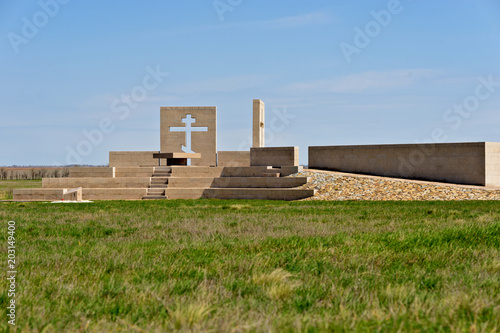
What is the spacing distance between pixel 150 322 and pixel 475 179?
24.0m

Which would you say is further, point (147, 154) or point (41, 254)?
point (147, 154)

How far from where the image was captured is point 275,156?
28.7 meters

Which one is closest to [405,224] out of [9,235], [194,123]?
[9,235]

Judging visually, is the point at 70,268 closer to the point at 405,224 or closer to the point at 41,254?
the point at 41,254

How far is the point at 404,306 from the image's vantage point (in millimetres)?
4137

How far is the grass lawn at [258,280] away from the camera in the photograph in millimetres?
3783

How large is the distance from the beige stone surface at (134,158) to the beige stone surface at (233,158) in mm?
4649

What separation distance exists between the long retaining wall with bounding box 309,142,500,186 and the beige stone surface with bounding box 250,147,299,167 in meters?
1.99

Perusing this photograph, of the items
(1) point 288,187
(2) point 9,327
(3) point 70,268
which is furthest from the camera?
(1) point 288,187

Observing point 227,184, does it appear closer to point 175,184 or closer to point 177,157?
point 175,184

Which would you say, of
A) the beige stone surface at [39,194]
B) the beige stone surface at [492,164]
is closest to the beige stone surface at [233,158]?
the beige stone surface at [39,194]

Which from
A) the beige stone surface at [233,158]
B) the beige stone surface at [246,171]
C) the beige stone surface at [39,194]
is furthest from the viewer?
the beige stone surface at [233,158]

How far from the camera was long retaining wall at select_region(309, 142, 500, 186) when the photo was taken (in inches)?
973

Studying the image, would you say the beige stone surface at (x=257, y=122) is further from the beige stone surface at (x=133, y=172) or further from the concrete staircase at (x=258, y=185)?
the beige stone surface at (x=133, y=172)
